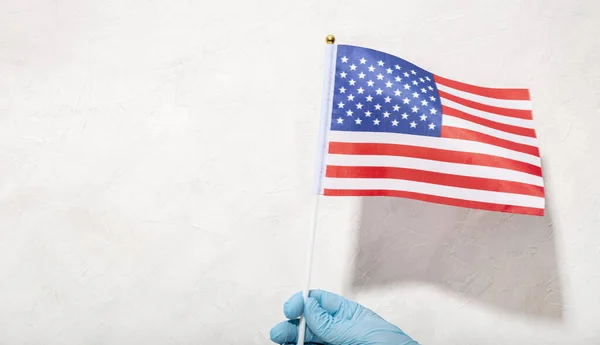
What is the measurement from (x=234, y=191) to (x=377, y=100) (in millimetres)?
375

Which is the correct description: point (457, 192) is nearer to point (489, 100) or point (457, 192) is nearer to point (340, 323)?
point (489, 100)

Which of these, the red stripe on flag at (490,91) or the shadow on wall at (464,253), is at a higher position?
the red stripe on flag at (490,91)

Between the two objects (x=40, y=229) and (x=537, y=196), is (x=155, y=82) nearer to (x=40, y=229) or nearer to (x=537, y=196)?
(x=40, y=229)

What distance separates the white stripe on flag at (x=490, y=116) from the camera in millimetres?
878

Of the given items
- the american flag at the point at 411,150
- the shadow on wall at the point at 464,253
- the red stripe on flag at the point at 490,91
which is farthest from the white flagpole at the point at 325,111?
the shadow on wall at the point at 464,253

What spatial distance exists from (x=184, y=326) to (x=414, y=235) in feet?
1.63

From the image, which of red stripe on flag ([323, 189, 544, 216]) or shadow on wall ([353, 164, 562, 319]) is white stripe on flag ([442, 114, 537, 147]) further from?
shadow on wall ([353, 164, 562, 319])

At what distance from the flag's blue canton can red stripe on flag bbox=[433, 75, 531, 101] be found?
55 mm

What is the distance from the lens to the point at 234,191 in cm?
109

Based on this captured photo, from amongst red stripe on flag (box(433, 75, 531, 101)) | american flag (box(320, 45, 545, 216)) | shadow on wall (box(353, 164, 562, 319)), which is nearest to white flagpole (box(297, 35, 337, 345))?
american flag (box(320, 45, 545, 216))

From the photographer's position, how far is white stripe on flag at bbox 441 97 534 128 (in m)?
0.88

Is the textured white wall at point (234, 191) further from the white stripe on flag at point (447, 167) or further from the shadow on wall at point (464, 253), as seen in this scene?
the white stripe on flag at point (447, 167)

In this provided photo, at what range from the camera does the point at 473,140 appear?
2.79 ft

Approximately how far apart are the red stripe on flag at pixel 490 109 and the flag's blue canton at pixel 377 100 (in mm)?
28
